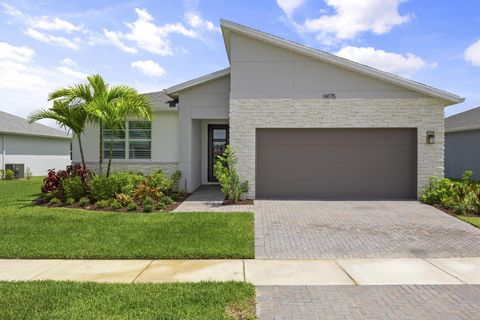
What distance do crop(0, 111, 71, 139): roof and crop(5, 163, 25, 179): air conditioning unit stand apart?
225cm

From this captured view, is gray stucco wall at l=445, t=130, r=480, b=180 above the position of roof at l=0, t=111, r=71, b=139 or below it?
below

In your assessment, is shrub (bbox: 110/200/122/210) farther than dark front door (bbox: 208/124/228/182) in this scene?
No

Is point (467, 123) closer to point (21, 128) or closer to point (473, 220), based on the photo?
point (473, 220)

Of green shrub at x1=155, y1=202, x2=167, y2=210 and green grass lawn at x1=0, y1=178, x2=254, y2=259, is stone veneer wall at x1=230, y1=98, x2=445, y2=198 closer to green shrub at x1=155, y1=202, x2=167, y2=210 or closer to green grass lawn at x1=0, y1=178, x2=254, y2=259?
green shrub at x1=155, y1=202, x2=167, y2=210

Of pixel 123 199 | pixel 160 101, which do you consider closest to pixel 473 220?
pixel 123 199

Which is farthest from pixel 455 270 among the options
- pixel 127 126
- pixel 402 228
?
pixel 127 126

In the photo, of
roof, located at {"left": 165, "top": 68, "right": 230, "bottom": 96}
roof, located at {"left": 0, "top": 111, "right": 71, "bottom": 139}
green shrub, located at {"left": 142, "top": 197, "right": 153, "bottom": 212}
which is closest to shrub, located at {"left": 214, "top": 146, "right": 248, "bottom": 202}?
green shrub, located at {"left": 142, "top": 197, "right": 153, "bottom": 212}

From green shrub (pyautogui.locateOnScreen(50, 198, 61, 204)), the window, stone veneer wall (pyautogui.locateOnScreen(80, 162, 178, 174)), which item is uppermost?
the window

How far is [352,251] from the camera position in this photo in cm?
689

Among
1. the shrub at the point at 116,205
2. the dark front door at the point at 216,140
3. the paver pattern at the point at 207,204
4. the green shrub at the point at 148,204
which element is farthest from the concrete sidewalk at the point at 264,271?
the dark front door at the point at 216,140

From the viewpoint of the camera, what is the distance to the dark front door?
1669cm

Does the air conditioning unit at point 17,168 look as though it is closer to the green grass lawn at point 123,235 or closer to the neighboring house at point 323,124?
the green grass lawn at point 123,235

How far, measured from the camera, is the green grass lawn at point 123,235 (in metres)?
6.54

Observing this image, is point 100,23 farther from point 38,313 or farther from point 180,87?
point 38,313
